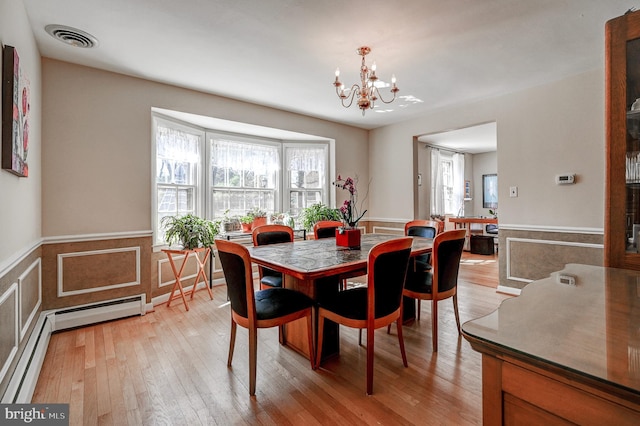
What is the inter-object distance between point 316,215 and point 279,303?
116 inches

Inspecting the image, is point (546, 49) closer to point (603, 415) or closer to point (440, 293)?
point (440, 293)

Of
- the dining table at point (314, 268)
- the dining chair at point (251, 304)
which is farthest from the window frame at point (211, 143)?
the dining chair at point (251, 304)

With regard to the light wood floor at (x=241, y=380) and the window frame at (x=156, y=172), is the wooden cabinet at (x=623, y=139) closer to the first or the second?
the light wood floor at (x=241, y=380)

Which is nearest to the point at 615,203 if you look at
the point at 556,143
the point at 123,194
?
the point at 556,143

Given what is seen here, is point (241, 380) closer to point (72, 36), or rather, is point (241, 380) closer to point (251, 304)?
point (251, 304)

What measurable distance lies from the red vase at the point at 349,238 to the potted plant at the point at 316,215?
2218 mm

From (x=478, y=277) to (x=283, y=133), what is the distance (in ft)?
12.3

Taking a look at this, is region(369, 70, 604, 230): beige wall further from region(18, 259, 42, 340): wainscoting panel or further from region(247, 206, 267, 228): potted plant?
region(18, 259, 42, 340): wainscoting panel

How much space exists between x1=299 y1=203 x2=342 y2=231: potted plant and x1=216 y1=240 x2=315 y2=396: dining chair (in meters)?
2.80

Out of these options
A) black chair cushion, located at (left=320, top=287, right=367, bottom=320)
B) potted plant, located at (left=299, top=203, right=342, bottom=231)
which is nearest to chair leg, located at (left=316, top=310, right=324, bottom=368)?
black chair cushion, located at (left=320, top=287, right=367, bottom=320)

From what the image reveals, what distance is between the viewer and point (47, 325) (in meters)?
2.72

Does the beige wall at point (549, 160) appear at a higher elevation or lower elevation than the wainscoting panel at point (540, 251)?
higher

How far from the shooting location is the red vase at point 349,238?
8.63 ft

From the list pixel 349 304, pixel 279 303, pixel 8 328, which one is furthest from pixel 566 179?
pixel 8 328
